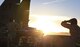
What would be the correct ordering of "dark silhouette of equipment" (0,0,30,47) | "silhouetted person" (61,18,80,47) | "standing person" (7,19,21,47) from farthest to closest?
"dark silhouette of equipment" (0,0,30,47) < "standing person" (7,19,21,47) < "silhouetted person" (61,18,80,47)

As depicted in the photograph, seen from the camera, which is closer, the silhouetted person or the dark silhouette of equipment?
the silhouetted person

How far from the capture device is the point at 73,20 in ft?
20.1

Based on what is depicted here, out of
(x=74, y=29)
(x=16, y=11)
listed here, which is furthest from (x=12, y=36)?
(x=16, y=11)

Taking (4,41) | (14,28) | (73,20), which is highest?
(73,20)

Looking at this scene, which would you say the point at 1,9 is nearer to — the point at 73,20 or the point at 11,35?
the point at 11,35

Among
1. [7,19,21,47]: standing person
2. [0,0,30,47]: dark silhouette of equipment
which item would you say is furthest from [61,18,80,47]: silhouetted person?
[0,0,30,47]: dark silhouette of equipment

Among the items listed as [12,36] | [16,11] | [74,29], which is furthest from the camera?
[16,11]

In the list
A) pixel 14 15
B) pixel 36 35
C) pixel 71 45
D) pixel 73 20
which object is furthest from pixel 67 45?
pixel 14 15

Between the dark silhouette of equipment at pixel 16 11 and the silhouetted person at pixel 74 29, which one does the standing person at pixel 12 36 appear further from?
the dark silhouette of equipment at pixel 16 11

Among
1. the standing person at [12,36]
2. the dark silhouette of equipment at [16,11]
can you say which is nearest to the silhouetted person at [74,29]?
the standing person at [12,36]

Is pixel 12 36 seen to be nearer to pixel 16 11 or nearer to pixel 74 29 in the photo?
pixel 74 29

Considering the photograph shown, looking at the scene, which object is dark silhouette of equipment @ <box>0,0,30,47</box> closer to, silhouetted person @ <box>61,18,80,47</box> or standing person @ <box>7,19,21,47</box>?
standing person @ <box>7,19,21,47</box>

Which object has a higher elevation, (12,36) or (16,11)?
(16,11)

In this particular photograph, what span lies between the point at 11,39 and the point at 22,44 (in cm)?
79
